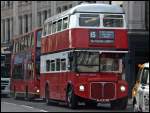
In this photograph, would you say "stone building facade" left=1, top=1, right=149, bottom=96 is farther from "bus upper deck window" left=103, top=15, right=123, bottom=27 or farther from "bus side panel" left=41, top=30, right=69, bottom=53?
"bus upper deck window" left=103, top=15, right=123, bottom=27

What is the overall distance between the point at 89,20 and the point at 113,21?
3.63 ft

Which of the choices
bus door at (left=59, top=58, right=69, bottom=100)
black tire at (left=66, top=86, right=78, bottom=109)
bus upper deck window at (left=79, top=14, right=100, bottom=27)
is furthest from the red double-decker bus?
bus upper deck window at (left=79, top=14, right=100, bottom=27)

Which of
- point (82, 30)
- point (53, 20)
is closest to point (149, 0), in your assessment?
point (53, 20)

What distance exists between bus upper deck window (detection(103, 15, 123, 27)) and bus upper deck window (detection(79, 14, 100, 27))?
0.36 metres

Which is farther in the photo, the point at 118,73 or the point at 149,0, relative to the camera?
Answer: the point at 149,0

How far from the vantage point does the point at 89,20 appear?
27.9 meters

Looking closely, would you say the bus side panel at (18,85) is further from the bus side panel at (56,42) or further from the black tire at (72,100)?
the black tire at (72,100)

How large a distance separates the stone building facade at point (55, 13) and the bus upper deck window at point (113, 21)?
13786mm

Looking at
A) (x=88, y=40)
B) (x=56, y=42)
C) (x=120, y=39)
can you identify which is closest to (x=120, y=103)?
(x=120, y=39)

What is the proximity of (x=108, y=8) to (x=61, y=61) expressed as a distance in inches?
136

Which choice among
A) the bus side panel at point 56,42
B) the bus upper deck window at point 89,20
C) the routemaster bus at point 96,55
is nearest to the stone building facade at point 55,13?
the bus side panel at point 56,42

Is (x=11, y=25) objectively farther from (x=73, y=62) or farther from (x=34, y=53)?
(x=73, y=62)

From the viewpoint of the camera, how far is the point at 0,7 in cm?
8131

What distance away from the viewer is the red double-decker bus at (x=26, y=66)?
37.5 meters
